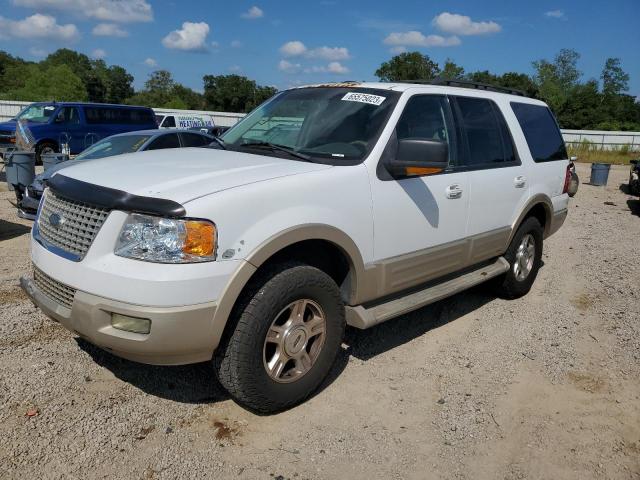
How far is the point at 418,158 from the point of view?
3576 millimetres

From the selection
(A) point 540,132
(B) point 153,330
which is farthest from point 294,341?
(A) point 540,132

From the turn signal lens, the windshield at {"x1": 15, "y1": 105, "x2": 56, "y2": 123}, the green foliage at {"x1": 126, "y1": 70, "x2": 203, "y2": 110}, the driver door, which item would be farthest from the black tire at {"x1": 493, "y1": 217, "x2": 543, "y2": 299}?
the green foliage at {"x1": 126, "y1": 70, "x2": 203, "y2": 110}

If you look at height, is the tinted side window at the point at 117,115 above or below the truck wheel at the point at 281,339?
above

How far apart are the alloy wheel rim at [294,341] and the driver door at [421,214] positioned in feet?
1.94

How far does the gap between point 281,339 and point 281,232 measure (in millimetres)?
651

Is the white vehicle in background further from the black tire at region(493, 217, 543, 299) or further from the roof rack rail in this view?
the black tire at region(493, 217, 543, 299)

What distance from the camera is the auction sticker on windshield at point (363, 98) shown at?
4.00 meters

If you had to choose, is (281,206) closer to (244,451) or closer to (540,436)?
(244,451)

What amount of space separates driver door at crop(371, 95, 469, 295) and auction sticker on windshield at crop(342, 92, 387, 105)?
22 centimetres

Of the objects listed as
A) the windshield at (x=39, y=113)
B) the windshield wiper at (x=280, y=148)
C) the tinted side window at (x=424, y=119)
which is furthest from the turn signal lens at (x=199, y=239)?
the windshield at (x=39, y=113)

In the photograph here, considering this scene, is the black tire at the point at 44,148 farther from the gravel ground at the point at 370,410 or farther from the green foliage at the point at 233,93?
the green foliage at the point at 233,93

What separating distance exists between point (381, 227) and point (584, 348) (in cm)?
229

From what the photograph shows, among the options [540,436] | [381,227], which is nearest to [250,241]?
[381,227]

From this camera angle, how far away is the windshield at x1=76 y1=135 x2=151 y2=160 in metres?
8.36
